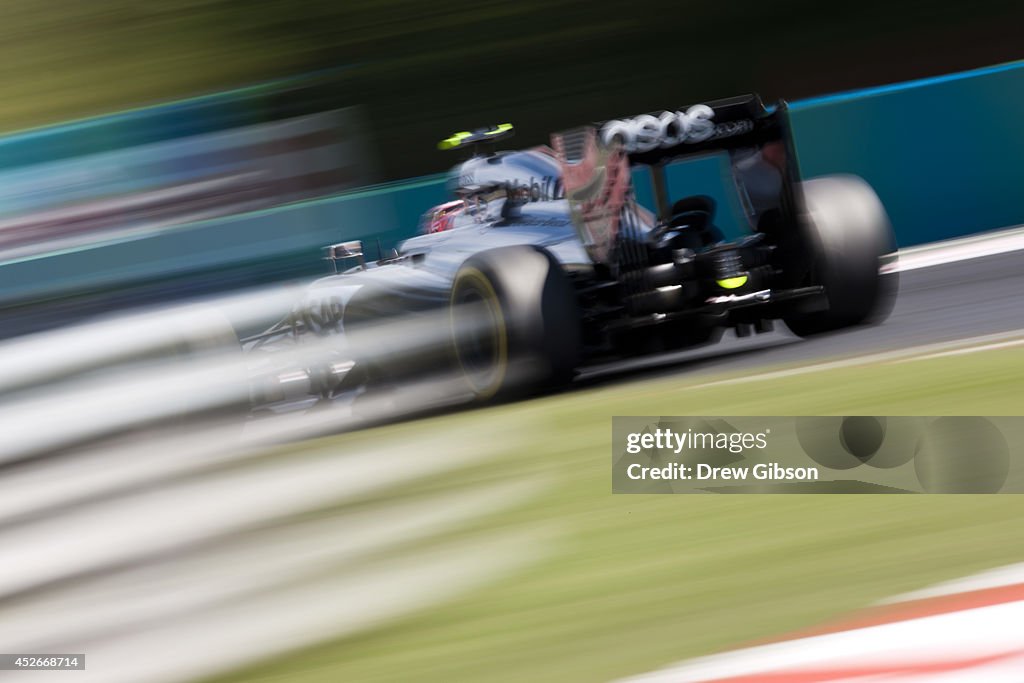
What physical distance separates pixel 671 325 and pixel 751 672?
3.68 metres

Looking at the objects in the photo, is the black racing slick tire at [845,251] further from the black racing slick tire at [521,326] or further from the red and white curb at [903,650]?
the red and white curb at [903,650]

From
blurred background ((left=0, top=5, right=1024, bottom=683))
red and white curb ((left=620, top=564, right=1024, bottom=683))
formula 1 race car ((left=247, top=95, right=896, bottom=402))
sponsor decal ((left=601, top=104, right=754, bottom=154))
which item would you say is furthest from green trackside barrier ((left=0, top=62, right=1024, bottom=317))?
red and white curb ((left=620, top=564, right=1024, bottom=683))

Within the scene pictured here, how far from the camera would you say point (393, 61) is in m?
22.8

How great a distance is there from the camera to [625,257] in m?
5.71

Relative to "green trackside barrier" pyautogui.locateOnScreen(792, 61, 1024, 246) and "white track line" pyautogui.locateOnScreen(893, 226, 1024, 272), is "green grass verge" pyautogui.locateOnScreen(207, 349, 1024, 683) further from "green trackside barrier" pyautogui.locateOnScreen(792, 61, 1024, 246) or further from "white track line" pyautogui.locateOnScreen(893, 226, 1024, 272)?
"green trackside barrier" pyautogui.locateOnScreen(792, 61, 1024, 246)

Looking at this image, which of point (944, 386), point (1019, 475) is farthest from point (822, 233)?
point (1019, 475)

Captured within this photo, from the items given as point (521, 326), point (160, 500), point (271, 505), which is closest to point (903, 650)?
point (271, 505)

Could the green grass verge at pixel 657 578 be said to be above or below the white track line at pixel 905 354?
below

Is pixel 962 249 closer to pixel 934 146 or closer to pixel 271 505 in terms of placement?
pixel 934 146

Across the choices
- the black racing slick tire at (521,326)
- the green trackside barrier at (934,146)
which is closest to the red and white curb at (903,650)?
the black racing slick tire at (521,326)

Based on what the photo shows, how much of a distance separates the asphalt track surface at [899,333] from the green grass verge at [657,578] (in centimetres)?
204

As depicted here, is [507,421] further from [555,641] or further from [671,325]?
[555,641]

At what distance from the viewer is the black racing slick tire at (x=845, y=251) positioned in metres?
5.83

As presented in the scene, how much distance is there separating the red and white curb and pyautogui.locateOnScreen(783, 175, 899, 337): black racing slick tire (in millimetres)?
3468
